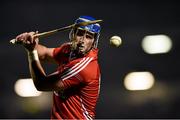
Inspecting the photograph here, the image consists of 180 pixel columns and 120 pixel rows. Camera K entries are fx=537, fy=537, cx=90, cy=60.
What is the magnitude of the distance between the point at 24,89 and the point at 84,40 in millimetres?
5383

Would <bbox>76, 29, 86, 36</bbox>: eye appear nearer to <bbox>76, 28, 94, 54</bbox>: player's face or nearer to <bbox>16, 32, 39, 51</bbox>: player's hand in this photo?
<bbox>76, 28, 94, 54</bbox>: player's face

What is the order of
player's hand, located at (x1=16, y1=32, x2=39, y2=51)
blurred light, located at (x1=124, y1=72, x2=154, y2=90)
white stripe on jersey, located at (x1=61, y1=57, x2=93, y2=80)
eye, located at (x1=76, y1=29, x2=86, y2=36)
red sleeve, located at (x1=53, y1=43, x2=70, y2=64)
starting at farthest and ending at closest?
blurred light, located at (x1=124, y1=72, x2=154, y2=90) < red sleeve, located at (x1=53, y1=43, x2=70, y2=64) < eye, located at (x1=76, y1=29, x2=86, y2=36) < white stripe on jersey, located at (x1=61, y1=57, x2=93, y2=80) < player's hand, located at (x1=16, y1=32, x2=39, y2=51)

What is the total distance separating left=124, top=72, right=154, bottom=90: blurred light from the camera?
9.21m

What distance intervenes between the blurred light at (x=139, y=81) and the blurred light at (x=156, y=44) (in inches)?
16.7

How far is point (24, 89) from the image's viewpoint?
949 centimetres

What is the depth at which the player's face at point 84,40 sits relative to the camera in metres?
4.25

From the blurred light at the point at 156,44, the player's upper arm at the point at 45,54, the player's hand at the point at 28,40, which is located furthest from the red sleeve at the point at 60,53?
the blurred light at the point at 156,44

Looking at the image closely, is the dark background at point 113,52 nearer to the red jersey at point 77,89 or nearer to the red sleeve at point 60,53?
the red sleeve at point 60,53

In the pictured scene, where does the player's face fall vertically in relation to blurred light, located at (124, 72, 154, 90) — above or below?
above

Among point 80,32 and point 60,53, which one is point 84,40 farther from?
point 60,53

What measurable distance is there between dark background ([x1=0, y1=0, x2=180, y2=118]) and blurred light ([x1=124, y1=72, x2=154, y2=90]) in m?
0.12

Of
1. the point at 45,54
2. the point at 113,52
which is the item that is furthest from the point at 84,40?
the point at 113,52

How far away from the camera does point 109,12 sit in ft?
30.4

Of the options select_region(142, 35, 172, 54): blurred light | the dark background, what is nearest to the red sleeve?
the dark background
